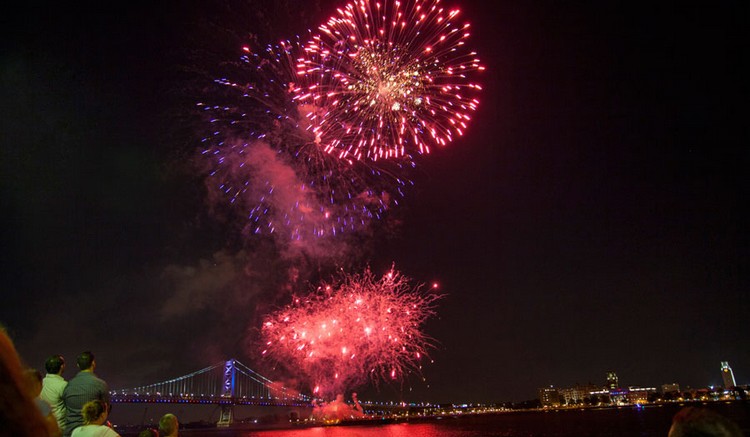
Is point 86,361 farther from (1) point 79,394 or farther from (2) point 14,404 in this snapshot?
(2) point 14,404

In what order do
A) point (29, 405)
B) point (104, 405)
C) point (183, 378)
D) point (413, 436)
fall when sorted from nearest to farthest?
point (29, 405), point (104, 405), point (413, 436), point (183, 378)

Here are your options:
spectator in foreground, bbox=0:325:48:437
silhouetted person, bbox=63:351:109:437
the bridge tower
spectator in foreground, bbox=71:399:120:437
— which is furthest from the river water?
spectator in foreground, bbox=0:325:48:437

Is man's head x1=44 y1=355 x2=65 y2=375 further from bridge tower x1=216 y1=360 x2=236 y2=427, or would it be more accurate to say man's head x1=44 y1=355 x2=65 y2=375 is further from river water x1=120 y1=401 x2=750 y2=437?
bridge tower x1=216 y1=360 x2=236 y2=427

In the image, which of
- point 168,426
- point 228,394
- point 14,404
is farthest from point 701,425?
point 228,394

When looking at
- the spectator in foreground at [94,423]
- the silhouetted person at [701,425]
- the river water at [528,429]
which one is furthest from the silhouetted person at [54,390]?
the river water at [528,429]

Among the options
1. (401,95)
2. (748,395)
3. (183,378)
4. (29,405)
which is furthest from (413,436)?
(748,395)

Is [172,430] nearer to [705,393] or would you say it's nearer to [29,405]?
[29,405]

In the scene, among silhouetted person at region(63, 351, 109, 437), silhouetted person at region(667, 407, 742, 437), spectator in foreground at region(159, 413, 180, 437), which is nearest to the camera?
silhouetted person at region(667, 407, 742, 437)

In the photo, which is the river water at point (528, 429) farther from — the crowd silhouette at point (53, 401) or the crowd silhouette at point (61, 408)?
the crowd silhouette at point (53, 401)
